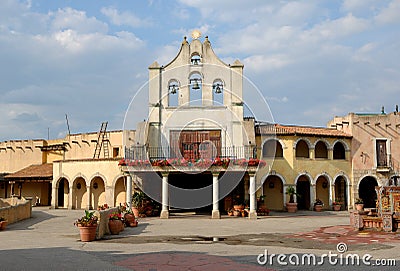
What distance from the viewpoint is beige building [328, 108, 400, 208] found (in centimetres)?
3403

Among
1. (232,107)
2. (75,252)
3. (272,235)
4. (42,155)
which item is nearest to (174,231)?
(272,235)

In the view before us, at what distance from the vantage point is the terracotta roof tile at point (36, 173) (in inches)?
1423

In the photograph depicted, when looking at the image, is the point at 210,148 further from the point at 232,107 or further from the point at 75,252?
the point at 75,252

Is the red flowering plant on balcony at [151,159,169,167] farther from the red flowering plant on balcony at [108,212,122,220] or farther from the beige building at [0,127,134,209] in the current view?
the beige building at [0,127,134,209]

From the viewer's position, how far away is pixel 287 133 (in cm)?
3253

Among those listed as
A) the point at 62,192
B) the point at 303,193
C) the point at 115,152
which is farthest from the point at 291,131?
the point at 62,192

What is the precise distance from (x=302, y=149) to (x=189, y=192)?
10.5 metres

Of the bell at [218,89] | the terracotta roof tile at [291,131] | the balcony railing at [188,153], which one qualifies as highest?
the bell at [218,89]

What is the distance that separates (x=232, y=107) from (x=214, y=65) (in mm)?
2956

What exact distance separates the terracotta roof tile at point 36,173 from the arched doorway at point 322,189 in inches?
857

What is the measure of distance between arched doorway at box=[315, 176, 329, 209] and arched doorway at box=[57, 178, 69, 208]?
20279 mm

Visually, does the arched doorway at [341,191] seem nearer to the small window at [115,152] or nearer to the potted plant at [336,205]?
the potted plant at [336,205]

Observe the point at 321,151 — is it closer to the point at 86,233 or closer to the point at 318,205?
the point at 318,205

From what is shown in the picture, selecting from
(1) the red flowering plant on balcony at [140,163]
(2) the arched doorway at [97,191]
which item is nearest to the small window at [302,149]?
(1) the red flowering plant on balcony at [140,163]
